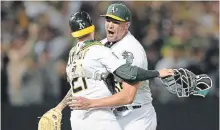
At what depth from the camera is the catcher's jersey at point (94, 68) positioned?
487cm

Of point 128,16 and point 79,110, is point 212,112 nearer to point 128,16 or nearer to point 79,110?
point 128,16

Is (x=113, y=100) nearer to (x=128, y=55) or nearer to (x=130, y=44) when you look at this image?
(x=128, y=55)

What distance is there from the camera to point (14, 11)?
31.4ft

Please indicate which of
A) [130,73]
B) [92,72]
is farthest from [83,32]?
[130,73]

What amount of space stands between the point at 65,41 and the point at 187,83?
157 inches

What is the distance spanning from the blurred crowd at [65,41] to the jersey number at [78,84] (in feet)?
12.3

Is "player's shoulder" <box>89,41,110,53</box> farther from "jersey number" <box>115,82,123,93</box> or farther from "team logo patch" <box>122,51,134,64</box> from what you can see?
"team logo patch" <box>122,51,134,64</box>

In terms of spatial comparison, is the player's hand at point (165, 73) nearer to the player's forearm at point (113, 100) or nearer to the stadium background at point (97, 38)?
the player's forearm at point (113, 100)

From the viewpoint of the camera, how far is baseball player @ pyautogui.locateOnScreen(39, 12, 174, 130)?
16.0 ft

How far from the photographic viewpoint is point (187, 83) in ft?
17.8

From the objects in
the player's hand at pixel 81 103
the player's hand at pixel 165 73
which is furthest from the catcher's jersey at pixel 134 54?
the player's hand at pixel 81 103

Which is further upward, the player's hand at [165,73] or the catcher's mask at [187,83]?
the player's hand at [165,73]

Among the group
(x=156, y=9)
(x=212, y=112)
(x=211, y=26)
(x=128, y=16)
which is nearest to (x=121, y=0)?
(x=156, y=9)

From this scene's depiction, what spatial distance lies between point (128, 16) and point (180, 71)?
0.68 m
